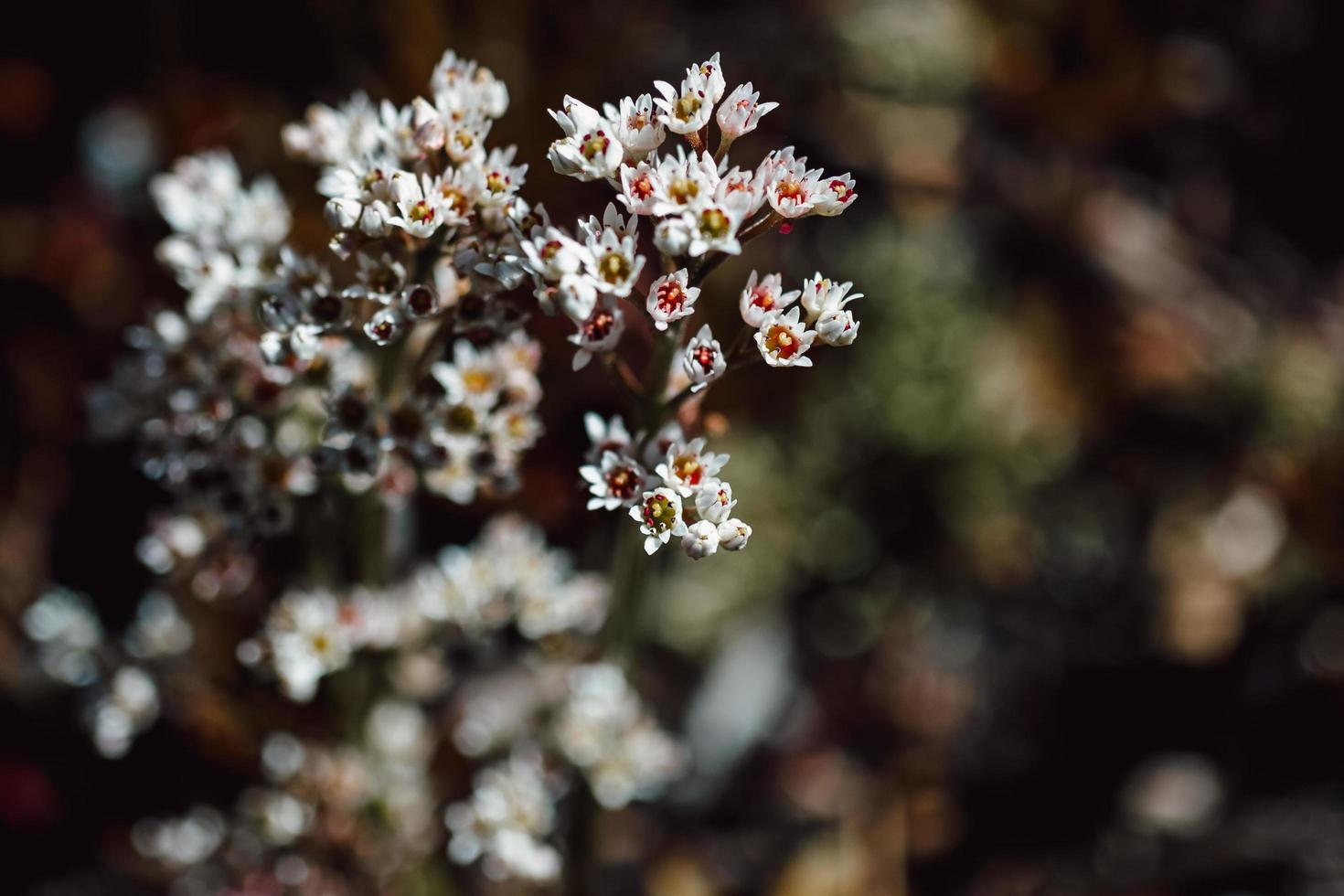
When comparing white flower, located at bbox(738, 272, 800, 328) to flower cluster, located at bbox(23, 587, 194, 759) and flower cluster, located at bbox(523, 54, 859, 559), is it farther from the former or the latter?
flower cluster, located at bbox(23, 587, 194, 759)

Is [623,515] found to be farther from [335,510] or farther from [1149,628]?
[1149,628]

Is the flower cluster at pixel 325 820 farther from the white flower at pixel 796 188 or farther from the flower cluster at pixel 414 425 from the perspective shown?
the white flower at pixel 796 188

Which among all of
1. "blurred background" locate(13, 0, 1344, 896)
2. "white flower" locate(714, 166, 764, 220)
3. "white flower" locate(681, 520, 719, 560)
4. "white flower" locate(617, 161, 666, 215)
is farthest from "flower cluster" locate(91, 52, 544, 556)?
"blurred background" locate(13, 0, 1344, 896)

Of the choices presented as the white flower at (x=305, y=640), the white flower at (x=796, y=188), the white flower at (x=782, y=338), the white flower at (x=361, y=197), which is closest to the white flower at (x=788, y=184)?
the white flower at (x=796, y=188)

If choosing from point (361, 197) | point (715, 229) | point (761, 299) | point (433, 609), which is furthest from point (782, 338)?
point (433, 609)

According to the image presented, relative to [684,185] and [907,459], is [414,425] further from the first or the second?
[907,459]

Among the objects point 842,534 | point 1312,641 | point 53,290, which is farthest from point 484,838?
point 1312,641
